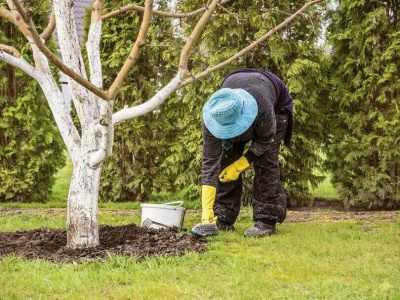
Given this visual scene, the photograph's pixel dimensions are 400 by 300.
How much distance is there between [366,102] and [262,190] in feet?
8.99

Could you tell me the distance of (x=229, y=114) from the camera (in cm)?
430

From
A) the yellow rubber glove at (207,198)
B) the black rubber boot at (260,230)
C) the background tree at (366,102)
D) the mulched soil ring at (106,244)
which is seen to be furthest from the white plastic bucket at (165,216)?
the background tree at (366,102)

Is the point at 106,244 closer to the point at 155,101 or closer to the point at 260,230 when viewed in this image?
the point at 155,101

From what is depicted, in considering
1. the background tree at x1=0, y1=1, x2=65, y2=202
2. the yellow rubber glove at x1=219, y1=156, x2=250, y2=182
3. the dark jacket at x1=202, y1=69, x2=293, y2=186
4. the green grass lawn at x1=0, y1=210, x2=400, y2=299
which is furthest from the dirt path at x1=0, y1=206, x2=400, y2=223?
the dark jacket at x1=202, y1=69, x2=293, y2=186

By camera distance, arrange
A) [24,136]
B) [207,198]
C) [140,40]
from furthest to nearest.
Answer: [24,136] → [207,198] → [140,40]

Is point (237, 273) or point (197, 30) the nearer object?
point (237, 273)

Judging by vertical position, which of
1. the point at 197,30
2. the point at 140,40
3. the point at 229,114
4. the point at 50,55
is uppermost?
the point at 197,30

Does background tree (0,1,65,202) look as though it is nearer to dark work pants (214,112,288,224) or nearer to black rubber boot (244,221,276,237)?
dark work pants (214,112,288,224)

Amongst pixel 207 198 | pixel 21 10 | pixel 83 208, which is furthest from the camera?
pixel 207 198

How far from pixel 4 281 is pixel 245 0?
5052 millimetres

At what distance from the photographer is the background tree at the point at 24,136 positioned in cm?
Answer: 802

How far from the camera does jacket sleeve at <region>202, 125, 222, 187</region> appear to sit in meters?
4.67

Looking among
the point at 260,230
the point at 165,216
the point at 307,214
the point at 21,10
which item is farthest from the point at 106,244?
the point at 307,214

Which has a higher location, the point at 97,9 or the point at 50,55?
the point at 97,9
